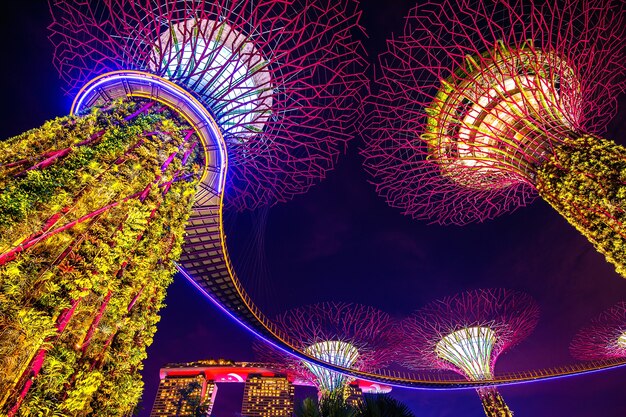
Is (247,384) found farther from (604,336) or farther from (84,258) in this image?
(84,258)

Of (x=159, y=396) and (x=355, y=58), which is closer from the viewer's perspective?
(x=355, y=58)

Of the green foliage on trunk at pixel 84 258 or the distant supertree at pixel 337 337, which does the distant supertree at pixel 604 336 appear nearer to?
the distant supertree at pixel 337 337

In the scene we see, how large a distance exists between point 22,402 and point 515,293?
102 ft

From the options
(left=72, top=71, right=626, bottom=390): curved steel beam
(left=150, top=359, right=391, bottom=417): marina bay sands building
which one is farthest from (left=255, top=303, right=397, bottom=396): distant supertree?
(left=150, top=359, right=391, bottom=417): marina bay sands building

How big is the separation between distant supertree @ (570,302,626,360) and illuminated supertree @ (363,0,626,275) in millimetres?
23091

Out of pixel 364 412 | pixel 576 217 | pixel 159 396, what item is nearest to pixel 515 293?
pixel 576 217

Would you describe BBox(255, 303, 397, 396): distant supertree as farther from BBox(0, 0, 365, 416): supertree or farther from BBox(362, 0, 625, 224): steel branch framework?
BBox(0, 0, 365, 416): supertree

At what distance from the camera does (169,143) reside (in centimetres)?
943

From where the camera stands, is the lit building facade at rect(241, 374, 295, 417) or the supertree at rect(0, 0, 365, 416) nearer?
the supertree at rect(0, 0, 365, 416)

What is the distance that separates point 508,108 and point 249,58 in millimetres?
10969

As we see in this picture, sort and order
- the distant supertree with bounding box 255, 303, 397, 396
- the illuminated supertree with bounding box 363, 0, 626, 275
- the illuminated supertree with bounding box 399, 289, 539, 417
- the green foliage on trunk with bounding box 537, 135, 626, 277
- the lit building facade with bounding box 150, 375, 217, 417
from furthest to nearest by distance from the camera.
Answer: the lit building facade with bounding box 150, 375, 217, 417 < the distant supertree with bounding box 255, 303, 397, 396 < the illuminated supertree with bounding box 399, 289, 539, 417 < the illuminated supertree with bounding box 363, 0, 626, 275 < the green foliage on trunk with bounding box 537, 135, 626, 277

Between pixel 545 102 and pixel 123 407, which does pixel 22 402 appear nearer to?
pixel 123 407

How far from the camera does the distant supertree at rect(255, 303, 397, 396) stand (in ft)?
93.9

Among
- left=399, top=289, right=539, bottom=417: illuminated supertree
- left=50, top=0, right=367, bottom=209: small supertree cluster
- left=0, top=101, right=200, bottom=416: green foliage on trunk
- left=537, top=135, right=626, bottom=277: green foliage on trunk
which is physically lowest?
left=0, top=101, right=200, bottom=416: green foliage on trunk
